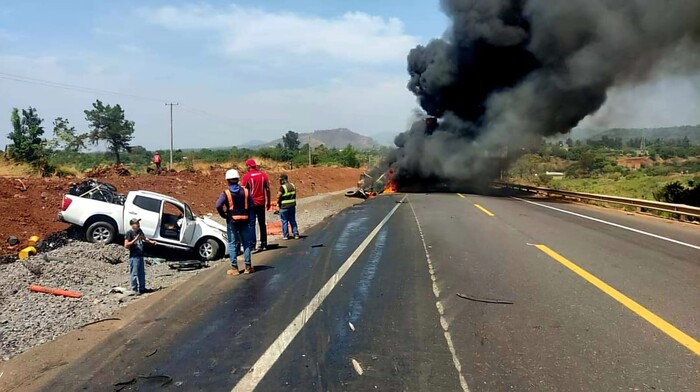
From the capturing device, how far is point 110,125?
2242 inches

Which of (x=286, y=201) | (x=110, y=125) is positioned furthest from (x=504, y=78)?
(x=110, y=125)

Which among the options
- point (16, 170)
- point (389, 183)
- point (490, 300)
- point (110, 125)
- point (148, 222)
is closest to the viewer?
point (490, 300)

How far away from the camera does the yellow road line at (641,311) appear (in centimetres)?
492

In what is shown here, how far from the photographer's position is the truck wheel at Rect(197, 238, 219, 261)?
11531 mm

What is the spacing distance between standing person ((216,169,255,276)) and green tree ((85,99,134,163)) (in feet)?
170

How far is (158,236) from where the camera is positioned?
11398 mm

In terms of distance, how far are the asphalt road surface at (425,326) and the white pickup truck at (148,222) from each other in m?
2.11

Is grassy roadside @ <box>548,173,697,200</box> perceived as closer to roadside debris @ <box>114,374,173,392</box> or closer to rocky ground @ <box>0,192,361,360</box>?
rocky ground @ <box>0,192,361,360</box>

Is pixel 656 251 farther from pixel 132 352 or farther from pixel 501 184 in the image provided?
pixel 501 184

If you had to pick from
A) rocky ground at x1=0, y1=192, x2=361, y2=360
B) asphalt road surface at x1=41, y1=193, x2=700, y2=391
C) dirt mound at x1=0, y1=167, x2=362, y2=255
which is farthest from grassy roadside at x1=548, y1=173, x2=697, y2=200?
rocky ground at x1=0, y1=192, x2=361, y2=360

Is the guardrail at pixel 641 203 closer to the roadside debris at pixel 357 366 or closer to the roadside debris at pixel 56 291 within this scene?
the roadside debris at pixel 357 366

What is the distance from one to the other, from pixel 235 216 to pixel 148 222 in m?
3.62

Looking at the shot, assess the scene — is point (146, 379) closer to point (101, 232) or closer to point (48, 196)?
point (101, 232)

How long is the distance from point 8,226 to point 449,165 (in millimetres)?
25213
